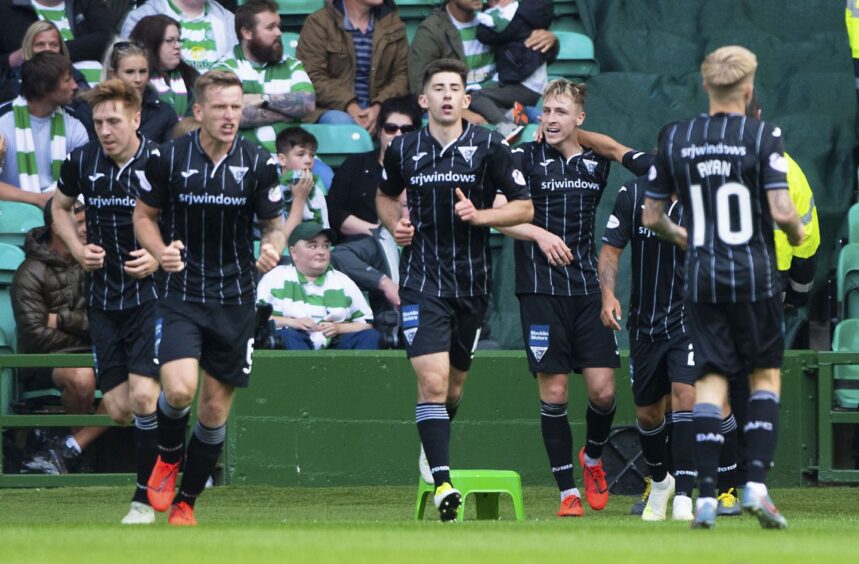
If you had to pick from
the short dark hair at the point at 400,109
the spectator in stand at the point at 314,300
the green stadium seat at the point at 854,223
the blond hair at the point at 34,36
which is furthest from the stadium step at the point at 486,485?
the blond hair at the point at 34,36

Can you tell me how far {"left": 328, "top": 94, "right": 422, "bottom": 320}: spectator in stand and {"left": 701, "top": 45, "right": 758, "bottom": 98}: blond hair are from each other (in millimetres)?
5874

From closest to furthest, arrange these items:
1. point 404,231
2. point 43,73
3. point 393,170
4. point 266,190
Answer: point 266,190 → point 404,231 → point 393,170 → point 43,73

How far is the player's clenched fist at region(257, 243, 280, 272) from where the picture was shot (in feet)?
28.3

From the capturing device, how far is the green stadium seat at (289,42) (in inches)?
600

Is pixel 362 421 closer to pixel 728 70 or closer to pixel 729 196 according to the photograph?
pixel 729 196

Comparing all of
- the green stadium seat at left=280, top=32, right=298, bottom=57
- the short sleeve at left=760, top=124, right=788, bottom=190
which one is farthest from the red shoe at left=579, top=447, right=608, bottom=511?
the green stadium seat at left=280, top=32, right=298, bottom=57

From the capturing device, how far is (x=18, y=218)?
13.0 metres

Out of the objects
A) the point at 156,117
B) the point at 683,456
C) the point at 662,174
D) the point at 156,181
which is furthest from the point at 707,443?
the point at 156,117

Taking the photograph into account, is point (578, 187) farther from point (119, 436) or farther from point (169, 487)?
point (119, 436)

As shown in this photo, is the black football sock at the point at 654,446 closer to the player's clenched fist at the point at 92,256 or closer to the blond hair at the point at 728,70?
the blond hair at the point at 728,70

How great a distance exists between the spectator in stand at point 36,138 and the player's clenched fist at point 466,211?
4901mm

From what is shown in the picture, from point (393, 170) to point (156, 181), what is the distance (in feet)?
4.93

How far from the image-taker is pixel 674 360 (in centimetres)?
962

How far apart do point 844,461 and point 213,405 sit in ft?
16.7
